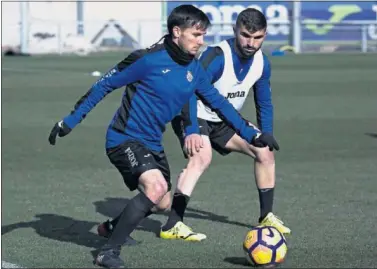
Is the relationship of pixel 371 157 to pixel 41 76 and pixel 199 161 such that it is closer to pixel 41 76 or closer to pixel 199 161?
pixel 199 161

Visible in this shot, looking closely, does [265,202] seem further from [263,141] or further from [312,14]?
[312,14]

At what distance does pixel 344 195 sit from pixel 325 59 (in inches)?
1028

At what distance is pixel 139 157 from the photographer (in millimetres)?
7184

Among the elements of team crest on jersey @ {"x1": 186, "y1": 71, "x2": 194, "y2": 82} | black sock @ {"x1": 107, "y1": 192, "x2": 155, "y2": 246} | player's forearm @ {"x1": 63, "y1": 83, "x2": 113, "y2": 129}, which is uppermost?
team crest on jersey @ {"x1": 186, "y1": 71, "x2": 194, "y2": 82}

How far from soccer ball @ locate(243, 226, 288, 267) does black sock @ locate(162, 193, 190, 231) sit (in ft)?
4.35

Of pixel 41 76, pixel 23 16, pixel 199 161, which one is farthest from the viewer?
pixel 23 16

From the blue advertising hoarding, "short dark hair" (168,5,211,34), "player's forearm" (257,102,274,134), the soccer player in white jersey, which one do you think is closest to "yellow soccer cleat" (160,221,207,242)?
the soccer player in white jersey

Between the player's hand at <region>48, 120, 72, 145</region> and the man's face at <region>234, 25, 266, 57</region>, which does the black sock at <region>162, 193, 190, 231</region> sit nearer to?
the man's face at <region>234, 25, 266, 57</region>

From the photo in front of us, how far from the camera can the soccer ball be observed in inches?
273

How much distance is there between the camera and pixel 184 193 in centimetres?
848

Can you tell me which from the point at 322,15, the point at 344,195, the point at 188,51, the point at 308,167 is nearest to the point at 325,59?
the point at 322,15

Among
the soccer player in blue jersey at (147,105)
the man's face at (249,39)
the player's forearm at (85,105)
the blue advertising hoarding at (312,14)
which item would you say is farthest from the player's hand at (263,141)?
the blue advertising hoarding at (312,14)

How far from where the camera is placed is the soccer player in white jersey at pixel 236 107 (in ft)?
26.7

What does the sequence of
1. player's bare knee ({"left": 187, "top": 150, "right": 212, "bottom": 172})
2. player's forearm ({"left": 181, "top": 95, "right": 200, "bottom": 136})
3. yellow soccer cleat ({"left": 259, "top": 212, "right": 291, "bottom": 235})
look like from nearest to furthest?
1. player's forearm ({"left": 181, "top": 95, "right": 200, "bottom": 136})
2. yellow soccer cleat ({"left": 259, "top": 212, "right": 291, "bottom": 235})
3. player's bare knee ({"left": 187, "top": 150, "right": 212, "bottom": 172})
